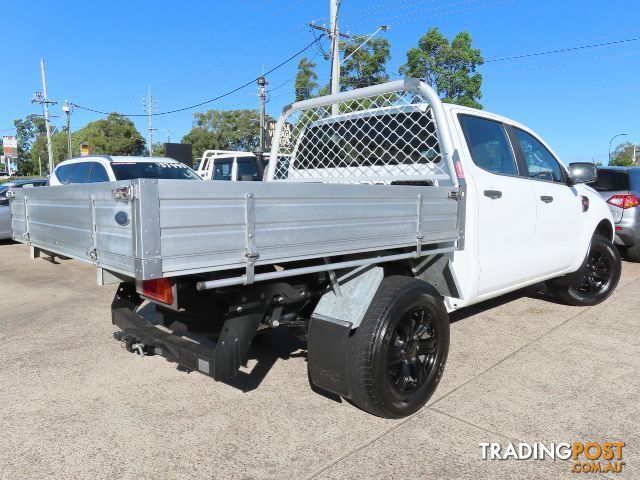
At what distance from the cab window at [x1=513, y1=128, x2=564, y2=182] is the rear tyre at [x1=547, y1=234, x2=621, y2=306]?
3.94ft

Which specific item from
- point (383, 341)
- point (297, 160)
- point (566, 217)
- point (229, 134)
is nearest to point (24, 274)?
point (297, 160)

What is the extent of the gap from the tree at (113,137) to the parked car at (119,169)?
198ft

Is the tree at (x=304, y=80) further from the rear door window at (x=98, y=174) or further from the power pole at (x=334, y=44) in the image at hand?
the rear door window at (x=98, y=174)

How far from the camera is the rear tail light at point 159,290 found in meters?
2.46

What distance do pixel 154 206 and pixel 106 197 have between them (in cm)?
40

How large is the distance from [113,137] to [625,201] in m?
69.9

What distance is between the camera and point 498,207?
12.2 ft

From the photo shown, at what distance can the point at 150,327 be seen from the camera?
10.1ft

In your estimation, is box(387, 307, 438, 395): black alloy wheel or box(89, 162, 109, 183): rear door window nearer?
box(387, 307, 438, 395): black alloy wheel

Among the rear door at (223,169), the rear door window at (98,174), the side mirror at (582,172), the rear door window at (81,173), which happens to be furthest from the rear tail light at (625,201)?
the rear door window at (81,173)

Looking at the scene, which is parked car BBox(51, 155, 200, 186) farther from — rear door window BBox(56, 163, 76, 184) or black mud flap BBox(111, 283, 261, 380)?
black mud flap BBox(111, 283, 261, 380)

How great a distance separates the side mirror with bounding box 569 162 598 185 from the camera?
4.82m

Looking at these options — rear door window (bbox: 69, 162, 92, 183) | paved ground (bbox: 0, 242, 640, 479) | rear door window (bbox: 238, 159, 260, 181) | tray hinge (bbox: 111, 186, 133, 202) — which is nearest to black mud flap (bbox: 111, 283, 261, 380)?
paved ground (bbox: 0, 242, 640, 479)

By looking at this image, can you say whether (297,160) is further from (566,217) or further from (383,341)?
(566,217)
